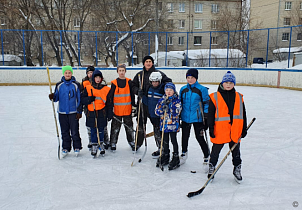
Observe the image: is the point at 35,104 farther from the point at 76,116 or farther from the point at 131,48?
the point at 131,48

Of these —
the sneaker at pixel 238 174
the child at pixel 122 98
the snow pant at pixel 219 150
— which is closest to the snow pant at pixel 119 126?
the child at pixel 122 98

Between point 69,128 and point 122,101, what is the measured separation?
836mm

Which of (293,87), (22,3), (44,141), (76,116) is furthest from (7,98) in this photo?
(22,3)

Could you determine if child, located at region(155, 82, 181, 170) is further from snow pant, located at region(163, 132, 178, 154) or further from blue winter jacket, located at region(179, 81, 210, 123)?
blue winter jacket, located at region(179, 81, 210, 123)

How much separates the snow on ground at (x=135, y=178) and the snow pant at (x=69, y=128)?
0.64ft

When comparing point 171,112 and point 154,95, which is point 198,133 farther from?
point 154,95

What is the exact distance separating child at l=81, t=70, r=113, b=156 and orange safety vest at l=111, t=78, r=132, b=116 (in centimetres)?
9

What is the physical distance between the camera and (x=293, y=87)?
10656 mm

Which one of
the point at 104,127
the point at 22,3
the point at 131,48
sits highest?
the point at 22,3

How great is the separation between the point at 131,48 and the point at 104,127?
1216cm

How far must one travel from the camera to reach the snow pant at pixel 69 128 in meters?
3.49

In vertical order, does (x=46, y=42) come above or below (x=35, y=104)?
above

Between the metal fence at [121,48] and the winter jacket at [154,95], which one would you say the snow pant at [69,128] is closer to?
the winter jacket at [154,95]

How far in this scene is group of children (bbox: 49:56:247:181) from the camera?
2648 mm
